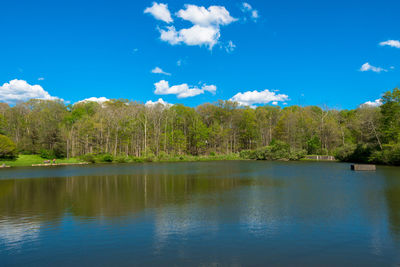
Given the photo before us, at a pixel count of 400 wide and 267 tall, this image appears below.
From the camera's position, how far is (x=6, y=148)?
169 ft

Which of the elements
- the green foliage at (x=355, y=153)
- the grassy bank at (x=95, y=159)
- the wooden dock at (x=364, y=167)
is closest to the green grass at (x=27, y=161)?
the grassy bank at (x=95, y=159)

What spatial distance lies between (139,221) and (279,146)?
191ft

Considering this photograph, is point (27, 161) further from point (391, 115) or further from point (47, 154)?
point (391, 115)

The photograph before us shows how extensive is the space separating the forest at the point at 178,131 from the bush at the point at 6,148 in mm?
157

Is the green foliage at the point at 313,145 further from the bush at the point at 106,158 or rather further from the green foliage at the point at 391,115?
the bush at the point at 106,158

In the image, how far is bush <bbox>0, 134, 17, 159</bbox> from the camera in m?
51.2

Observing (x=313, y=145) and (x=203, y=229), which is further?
(x=313, y=145)

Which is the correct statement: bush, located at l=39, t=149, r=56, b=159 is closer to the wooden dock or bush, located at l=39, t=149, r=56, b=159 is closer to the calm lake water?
the calm lake water

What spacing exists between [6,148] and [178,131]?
1540 inches

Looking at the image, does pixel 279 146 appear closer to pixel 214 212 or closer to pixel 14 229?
pixel 214 212

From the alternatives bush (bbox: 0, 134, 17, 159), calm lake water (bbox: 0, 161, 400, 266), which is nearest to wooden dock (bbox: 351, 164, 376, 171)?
calm lake water (bbox: 0, 161, 400, 266)

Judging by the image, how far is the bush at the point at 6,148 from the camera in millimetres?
51162

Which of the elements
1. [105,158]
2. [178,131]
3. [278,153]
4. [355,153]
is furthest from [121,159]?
[355,153]

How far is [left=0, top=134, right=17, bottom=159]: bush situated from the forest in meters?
0.16
